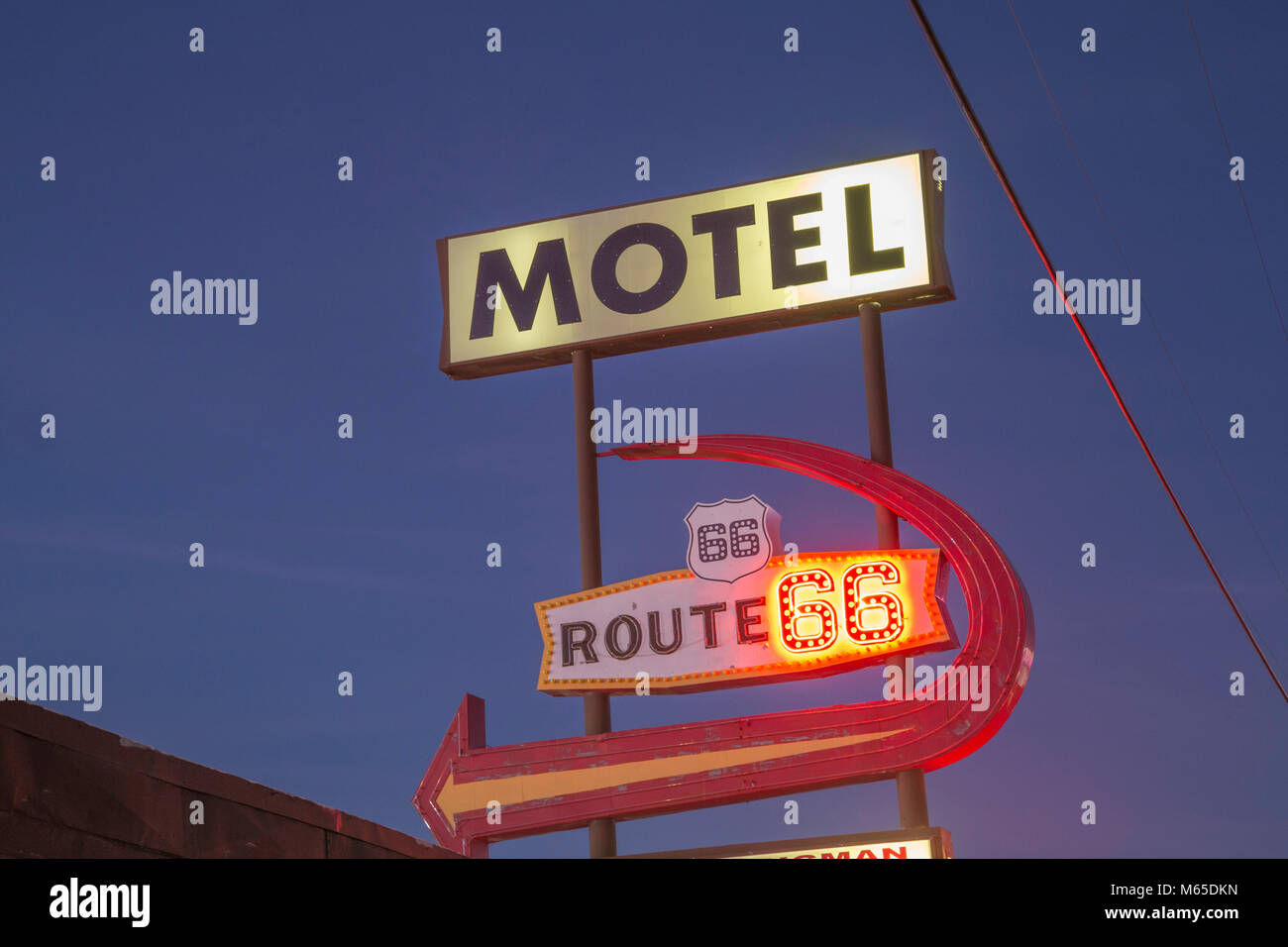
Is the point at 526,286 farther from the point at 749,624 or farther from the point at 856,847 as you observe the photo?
the point at 856,847

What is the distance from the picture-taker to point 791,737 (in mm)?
17062

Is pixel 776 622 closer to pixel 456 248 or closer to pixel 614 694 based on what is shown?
pixel 614 694

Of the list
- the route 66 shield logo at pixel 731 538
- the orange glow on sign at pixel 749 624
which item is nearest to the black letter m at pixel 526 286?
the route 66 shield logo at pixel 731 538

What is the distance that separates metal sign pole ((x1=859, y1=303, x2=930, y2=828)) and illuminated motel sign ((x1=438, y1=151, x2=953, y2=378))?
1.54 ft

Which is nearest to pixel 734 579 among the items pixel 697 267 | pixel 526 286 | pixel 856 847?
pixel 856 847

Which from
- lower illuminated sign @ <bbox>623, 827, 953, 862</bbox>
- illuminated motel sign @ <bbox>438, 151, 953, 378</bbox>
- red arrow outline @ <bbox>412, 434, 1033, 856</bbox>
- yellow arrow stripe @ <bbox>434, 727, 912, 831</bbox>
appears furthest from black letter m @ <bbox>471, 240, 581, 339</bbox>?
lower illuminated sign @ <bbox>623, 827, 953, 862</bbox>

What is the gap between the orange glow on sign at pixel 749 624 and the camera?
17062mm

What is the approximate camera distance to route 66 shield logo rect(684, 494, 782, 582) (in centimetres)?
1795

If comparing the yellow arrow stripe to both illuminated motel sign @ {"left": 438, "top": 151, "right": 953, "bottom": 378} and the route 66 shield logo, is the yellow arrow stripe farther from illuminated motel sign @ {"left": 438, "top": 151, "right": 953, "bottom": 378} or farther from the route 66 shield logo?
illuminated motel sign @ {"left": 438, "top": 151, "right": 953, "bottom": 378}

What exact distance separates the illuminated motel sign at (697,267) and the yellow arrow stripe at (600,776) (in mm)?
5434

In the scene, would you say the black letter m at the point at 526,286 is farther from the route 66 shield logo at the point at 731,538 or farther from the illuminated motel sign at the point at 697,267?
the route 66 shield logo at the point at 731,538
